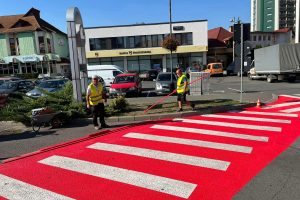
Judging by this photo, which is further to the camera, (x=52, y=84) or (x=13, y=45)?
(x=13, y=45)

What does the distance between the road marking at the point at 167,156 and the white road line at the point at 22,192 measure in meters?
2.20

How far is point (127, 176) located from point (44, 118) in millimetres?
5190

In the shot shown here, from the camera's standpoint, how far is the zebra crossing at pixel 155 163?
4500mm

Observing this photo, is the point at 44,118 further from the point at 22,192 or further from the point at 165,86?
the point at 165,86

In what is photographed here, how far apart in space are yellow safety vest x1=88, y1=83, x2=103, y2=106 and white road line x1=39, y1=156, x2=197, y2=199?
307cm

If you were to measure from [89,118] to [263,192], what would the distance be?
24.4 ft

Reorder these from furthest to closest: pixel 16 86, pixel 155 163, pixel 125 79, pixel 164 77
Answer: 1. pixel 16 86
2. pixel 164 77
3. pixel 125 79
4. pixel 155 163

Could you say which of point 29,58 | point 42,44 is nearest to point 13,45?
point 29,58

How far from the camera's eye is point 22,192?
15.0 ft

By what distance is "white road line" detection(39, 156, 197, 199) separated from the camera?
4477mm

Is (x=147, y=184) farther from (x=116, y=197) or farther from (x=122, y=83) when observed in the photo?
(x=122, y=83)

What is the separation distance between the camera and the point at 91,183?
Answer: 482 cm

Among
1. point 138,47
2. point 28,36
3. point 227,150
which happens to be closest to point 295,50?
point 227,150

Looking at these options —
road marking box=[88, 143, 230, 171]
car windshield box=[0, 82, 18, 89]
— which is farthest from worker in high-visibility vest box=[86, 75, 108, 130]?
car windshield box=[0, 82, 18, 89]
